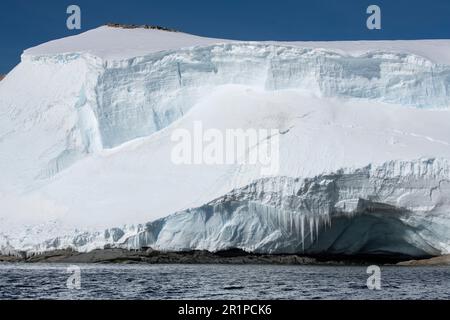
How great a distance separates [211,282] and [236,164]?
7.89m

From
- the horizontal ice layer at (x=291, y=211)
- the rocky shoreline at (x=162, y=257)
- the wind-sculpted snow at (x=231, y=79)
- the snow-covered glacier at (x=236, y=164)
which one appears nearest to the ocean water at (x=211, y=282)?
the rocky shoreline at (x=162, y=257)

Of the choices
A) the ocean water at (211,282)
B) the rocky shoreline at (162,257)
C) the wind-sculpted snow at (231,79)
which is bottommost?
the ocean water at (211,282)

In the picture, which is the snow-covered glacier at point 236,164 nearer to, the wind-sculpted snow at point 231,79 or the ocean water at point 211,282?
the wind-sculpted snow at point 231,79

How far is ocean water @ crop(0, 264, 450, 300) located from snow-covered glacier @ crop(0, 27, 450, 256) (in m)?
1.59

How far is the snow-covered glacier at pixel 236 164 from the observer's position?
22797mm

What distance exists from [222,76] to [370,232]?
295 inches

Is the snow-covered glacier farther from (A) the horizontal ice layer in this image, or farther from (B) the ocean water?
(B) the ocean water

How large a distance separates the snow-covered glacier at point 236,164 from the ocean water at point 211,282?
62.8 inches

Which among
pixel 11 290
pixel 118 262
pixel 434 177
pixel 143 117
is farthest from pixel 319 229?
pixel 11 290
